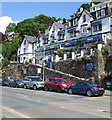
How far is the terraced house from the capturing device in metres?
32.1

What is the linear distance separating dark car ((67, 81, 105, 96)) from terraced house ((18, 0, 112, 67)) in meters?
9.15

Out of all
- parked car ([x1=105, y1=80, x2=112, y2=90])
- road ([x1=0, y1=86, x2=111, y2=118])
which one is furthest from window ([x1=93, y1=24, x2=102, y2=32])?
road ([x1=0, y1=86, x2=111, y2=118])

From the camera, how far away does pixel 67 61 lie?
103 feet

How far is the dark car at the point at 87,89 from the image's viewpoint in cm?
1836

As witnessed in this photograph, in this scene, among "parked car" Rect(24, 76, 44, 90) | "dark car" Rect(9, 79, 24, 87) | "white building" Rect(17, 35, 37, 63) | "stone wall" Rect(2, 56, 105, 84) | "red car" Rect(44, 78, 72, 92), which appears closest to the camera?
"red car" Rect(44, 78, 72, 92)

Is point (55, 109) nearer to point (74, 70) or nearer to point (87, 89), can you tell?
point (87, 89)

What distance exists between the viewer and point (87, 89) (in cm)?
1875

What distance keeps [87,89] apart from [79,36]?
2195 cm

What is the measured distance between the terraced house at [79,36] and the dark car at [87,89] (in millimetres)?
9153

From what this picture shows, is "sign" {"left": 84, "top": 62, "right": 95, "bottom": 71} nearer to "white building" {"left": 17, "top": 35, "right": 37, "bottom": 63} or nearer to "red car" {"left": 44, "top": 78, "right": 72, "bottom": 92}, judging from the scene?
"red car" {"left": 44, "top": 78, "right": 72, "bottom": 92}

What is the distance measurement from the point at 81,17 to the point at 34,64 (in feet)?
43.7

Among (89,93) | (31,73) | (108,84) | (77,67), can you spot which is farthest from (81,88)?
(31,73)

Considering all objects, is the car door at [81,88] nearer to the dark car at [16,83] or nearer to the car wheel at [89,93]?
the car wheel at [89,93]

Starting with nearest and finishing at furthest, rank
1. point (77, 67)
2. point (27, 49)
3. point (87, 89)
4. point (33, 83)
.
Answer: point (87, 89), point (33, 83), point (77, 67), point (27, 49)
